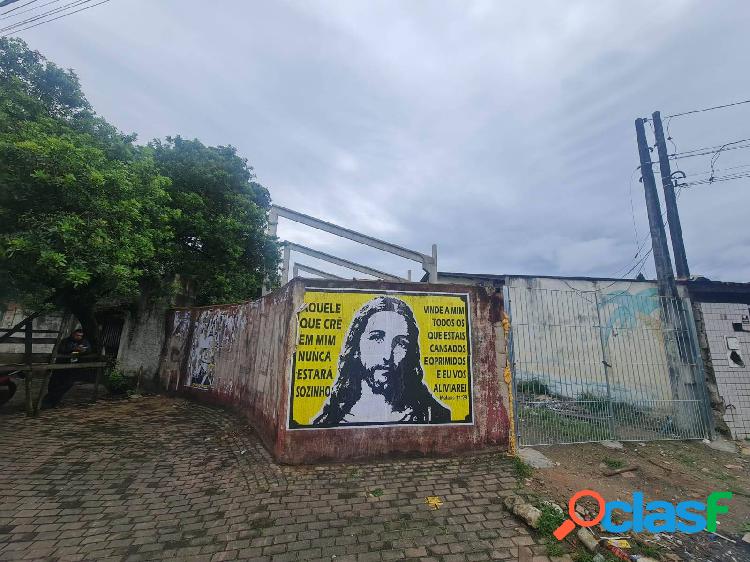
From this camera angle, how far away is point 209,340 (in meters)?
8.52

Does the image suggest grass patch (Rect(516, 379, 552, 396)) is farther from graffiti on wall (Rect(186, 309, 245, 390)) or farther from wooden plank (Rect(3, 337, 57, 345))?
wooden plank (Rect(3, 337, 57, 345))

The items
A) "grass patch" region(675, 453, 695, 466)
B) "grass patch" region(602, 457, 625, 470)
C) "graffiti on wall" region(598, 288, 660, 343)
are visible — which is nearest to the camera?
"grass patch" region(602, 457, 625, 470)

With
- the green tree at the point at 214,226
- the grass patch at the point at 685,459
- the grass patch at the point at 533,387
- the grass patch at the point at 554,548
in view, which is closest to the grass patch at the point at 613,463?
the grass patch at the point at 685,459

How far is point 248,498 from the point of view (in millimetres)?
3830

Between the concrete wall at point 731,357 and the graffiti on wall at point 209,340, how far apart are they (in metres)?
10.1

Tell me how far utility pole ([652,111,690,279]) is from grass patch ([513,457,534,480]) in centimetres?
615

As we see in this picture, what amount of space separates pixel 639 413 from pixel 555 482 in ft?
11.0

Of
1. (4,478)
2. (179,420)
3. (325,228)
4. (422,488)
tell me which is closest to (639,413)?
(422,488)

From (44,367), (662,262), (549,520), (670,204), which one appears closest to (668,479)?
(549,520)

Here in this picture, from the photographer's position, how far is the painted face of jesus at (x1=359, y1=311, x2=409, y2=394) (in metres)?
5.02

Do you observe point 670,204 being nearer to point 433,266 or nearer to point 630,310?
point 630,310

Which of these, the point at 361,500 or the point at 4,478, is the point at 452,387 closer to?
the point at 361,500

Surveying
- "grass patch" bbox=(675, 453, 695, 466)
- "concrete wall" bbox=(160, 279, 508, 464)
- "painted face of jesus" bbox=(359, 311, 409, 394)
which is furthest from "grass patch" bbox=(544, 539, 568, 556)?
"grass patch" bbox=(675, 453, 695, 466)

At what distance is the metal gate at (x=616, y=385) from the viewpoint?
6035 millimetres
